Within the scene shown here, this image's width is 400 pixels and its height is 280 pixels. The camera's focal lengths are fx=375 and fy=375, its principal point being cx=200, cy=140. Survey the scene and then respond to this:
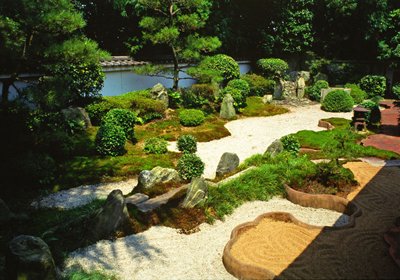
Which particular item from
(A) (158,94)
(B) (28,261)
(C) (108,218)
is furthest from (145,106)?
(B) (28,261)

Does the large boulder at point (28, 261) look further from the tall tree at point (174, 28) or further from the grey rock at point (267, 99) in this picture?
the grey rock at point (267, 99)

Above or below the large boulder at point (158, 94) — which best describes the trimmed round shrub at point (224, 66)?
above

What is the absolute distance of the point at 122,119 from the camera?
1561 centimetres

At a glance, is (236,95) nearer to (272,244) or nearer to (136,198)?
(136,198)

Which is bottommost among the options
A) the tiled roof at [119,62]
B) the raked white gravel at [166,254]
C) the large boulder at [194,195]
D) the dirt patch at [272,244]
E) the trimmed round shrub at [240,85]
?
the raked white gravel at [166,254]

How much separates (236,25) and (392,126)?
16.0m

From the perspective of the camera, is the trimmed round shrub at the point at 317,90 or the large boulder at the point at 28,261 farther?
the trimmed round shrub at the point at 317,90

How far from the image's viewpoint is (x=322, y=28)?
1318 inches

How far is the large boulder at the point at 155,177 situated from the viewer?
11.3 m

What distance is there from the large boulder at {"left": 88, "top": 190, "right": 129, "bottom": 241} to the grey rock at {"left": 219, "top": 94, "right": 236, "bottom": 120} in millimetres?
13899

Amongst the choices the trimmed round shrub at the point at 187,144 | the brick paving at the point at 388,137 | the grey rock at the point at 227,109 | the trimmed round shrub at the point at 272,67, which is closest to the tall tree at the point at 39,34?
the trimmed round shrub at the point at 187,144

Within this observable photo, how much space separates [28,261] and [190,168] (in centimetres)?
651

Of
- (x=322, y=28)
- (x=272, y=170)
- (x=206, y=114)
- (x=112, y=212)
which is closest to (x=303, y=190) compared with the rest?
(x=272, y=170)

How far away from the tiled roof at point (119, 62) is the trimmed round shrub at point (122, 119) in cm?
576
